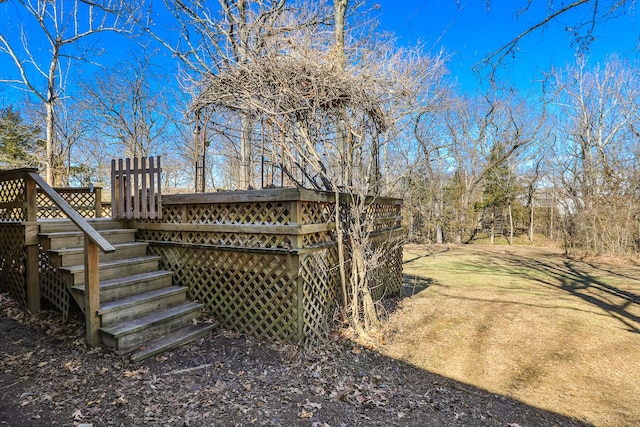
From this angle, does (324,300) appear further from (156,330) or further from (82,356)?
(82,356)

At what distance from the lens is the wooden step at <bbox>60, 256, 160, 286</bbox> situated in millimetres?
3539

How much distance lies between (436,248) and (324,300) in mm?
12328

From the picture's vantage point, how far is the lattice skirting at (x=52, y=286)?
3.78m

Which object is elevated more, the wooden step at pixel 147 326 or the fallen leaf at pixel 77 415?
the wooden step at pixel 147 326

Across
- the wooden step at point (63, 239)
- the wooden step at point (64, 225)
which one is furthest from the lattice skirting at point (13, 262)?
the wooden step at point (63, 239)

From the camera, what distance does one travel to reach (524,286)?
7328 mm

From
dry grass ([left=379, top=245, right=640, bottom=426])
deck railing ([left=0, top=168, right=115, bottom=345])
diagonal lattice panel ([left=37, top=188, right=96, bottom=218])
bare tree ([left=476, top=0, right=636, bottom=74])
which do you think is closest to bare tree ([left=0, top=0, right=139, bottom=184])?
diagonal lattice panel ([left=37, top=188, right=96, bottom=218])

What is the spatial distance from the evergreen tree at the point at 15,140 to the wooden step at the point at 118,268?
55.5 ft

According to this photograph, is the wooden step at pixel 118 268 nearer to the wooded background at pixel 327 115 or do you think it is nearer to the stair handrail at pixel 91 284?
the stair handrail at pixel 91 284

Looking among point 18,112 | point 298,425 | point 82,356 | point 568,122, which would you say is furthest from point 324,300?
point 18,112

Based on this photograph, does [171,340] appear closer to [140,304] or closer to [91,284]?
[140,304]

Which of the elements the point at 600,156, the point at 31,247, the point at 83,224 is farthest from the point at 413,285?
the point at 600,156

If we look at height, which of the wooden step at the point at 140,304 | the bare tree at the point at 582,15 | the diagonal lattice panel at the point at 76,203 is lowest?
the wooden step at the point at 140,304

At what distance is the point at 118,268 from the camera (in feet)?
12.9
